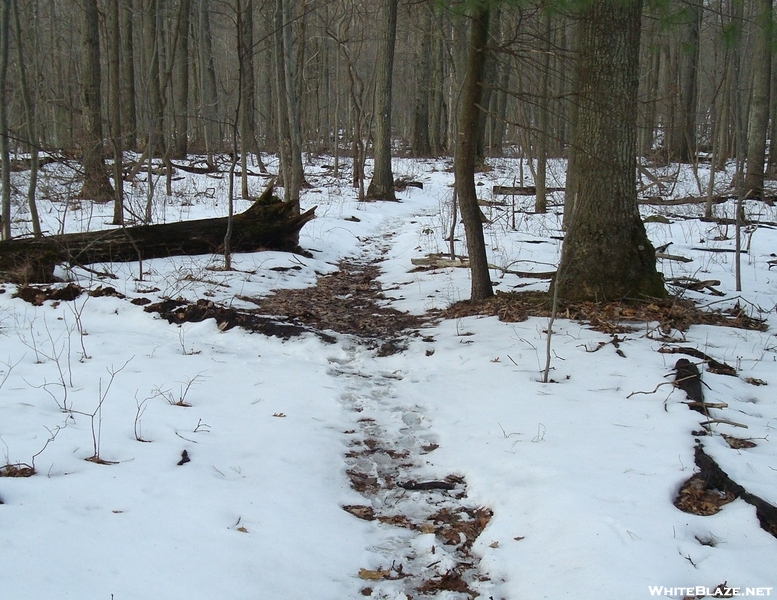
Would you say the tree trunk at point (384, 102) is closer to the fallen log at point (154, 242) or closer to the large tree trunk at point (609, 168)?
the fallen log at point (154, 242)

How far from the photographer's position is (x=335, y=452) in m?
3.63

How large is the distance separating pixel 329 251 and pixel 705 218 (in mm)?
8157

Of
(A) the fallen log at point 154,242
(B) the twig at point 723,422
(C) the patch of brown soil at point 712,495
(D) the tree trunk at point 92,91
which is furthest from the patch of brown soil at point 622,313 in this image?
(D) the tree trunk at point 92,91

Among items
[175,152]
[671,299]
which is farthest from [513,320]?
[175,152]

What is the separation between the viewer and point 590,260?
5.82m

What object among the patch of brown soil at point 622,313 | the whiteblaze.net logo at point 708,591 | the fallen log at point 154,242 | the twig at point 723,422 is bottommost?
the whiteblaze.net logo at point 708,591

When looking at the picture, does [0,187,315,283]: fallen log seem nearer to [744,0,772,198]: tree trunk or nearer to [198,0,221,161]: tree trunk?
[198,0,221,161]: tree trunk

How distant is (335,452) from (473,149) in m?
3.71

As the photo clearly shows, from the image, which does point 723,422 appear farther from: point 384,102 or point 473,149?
point 384,102

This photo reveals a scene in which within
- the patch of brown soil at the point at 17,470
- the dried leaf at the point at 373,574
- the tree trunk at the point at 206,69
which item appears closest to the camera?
the dried leaf at the point at 373,574

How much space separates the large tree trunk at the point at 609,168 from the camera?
5.61 m

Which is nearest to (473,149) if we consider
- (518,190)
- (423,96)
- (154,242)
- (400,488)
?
(400,488)

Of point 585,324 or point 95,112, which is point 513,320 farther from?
point 95,112

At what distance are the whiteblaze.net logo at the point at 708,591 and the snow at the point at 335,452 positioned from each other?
1cm
